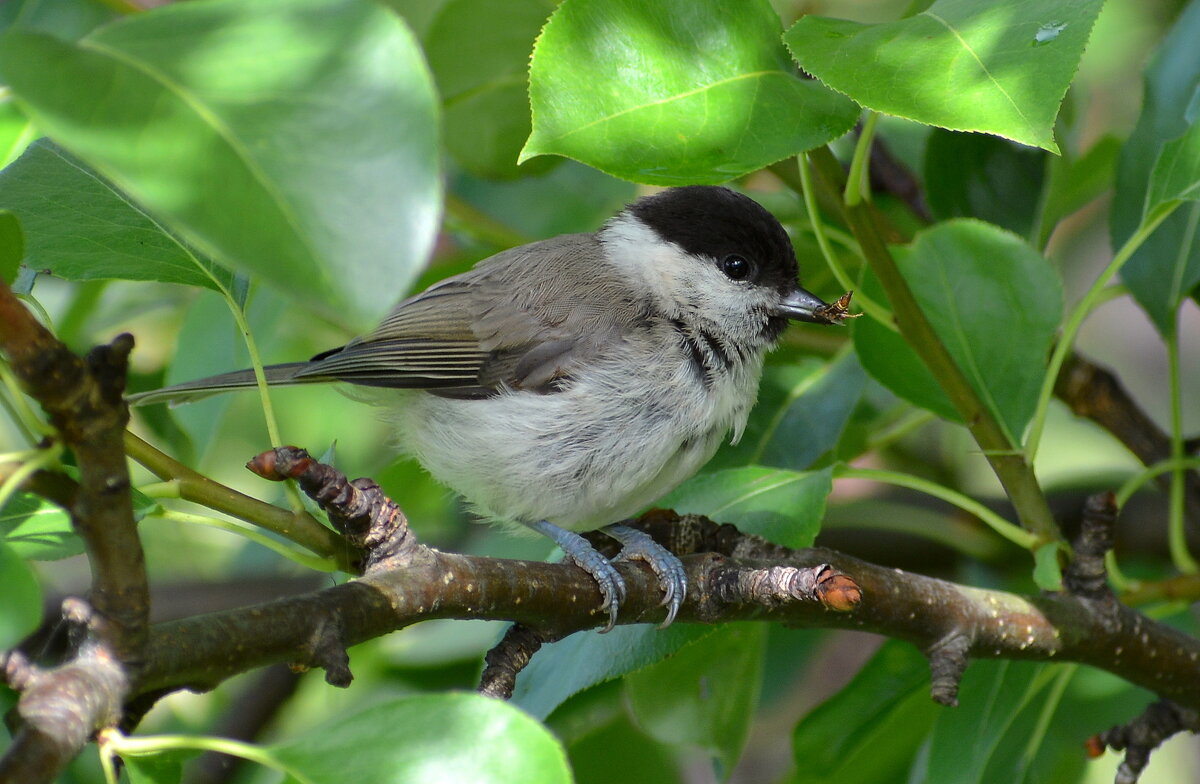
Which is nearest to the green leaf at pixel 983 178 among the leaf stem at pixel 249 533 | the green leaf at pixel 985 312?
the green leaf at pixel 985 312

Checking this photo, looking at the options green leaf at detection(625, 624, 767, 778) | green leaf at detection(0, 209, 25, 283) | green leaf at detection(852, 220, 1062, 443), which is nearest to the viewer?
green leaf at detection(0, 209, 25, 283)

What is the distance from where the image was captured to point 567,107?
1.47m

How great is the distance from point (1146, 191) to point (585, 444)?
45.5 inches

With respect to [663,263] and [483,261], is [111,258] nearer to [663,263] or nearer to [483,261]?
[483,261]

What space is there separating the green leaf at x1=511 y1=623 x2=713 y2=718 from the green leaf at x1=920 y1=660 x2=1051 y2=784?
50 centimetres

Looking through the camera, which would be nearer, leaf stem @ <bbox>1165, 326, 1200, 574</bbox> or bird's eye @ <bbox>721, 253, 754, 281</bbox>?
leaf stem @ <bbox>1165, 326, 1200, 574</bbox>

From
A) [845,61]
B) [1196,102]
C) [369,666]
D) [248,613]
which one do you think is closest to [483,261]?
[369,666]

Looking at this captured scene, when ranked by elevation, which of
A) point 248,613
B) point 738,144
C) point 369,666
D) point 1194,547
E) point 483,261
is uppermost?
point 738,144

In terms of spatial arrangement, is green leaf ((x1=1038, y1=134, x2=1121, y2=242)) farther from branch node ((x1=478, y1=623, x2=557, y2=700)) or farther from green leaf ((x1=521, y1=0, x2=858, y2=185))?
branch node ((x1=478, y1=623, x2=557, y2=700))

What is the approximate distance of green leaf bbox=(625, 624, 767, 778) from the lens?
2.10m

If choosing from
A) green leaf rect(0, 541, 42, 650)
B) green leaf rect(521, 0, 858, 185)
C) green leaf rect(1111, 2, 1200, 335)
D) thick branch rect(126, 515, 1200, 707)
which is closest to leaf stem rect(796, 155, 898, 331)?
green leaf rect(521, 0, 858, 185)

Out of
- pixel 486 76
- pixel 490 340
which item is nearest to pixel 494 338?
pixel 490 340

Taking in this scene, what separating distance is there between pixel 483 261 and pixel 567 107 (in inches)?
48.1

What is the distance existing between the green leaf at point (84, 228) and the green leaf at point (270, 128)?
720mm
